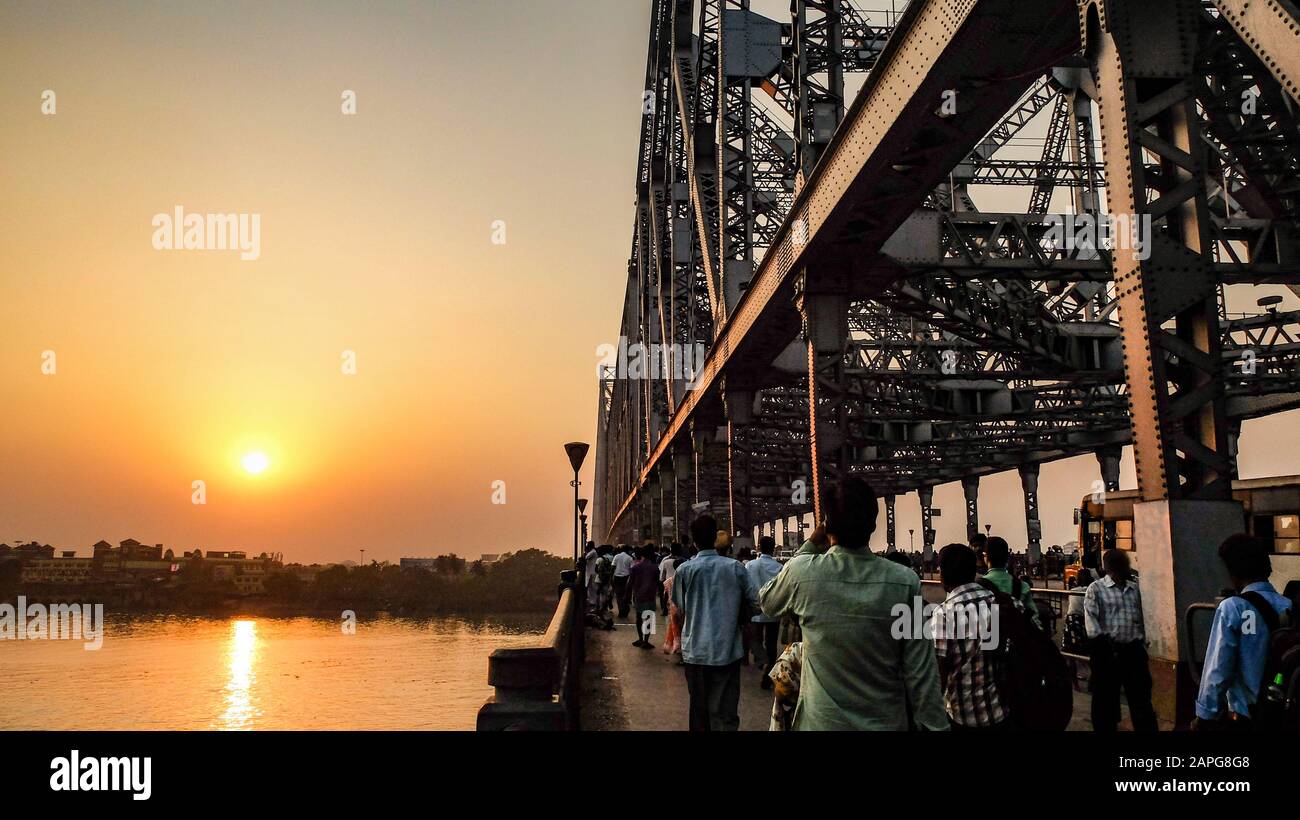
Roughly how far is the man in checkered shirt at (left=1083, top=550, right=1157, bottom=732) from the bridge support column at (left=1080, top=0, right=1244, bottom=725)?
0.66m

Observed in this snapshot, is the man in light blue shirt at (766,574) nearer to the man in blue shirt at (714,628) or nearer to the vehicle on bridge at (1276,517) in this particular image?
the man in blue shirt at (714,628)

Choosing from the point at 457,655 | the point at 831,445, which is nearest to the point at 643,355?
the point at 831,445

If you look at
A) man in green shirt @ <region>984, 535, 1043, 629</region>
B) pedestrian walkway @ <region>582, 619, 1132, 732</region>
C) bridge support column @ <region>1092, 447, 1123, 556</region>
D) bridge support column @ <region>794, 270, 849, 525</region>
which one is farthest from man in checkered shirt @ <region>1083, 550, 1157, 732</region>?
bridge support column @ <region>1092, 447, 1123, 556</region>

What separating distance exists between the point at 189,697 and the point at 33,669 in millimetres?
41053

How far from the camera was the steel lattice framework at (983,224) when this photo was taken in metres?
5.97

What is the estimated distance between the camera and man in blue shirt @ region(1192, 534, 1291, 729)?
155 inches

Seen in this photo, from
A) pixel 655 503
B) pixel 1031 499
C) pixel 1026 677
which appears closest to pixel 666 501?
pixel 655 503

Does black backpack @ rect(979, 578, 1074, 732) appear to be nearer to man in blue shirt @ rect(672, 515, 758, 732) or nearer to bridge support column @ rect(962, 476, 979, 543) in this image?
man in blue shirt @ rect(672, 515, 758, 732)

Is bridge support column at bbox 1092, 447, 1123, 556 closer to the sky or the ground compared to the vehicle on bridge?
closer to the sky

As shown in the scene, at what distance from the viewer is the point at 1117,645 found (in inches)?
264

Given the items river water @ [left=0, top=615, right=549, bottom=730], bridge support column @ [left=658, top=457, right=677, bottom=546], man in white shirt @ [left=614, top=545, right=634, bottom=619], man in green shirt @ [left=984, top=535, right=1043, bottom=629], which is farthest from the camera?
river water @ [left=0, top=615, right=549, bottom=730]

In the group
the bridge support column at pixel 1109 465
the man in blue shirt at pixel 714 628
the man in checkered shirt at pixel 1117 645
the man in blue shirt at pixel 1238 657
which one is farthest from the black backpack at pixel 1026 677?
the bridge support column at pixel 1109 465
